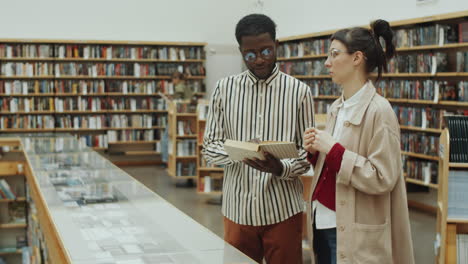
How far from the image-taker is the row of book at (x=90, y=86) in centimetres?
1069

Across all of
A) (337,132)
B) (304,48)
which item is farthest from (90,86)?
(337,132)

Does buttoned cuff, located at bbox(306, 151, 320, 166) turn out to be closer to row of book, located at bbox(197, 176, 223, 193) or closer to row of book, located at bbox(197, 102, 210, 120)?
row of book, located at bbox(197, 102, 210, 120)

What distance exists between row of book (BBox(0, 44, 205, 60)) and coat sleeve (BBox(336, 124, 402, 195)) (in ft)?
31.9

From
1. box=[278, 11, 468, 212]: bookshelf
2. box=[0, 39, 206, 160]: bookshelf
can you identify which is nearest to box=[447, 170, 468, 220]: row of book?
box=[278, 11, 468, 212]: bookshelf

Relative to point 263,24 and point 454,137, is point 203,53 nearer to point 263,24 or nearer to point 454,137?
point 454,137

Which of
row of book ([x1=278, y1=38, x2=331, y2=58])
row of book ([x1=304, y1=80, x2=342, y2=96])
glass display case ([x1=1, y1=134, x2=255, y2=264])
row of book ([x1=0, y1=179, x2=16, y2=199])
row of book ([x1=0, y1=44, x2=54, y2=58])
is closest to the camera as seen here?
glass display case ([x1=1, y1=134, x2=255, y2=264])

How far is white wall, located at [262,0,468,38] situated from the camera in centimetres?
737

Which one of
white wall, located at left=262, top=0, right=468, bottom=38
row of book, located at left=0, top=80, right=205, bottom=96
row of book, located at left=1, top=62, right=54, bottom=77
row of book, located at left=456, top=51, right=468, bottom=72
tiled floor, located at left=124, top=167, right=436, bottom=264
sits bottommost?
tiled floor, located at left=124, top=167, right=436, bottom=264

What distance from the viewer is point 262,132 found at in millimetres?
2283

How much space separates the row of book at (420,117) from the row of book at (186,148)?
3.00 metres

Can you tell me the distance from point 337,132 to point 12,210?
13.1ft

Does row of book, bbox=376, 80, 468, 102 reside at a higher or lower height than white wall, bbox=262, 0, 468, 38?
lower

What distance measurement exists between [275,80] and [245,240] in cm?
64

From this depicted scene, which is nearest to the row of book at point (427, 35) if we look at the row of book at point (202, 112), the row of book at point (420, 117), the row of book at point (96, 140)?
the row of book at point (420, 117)
